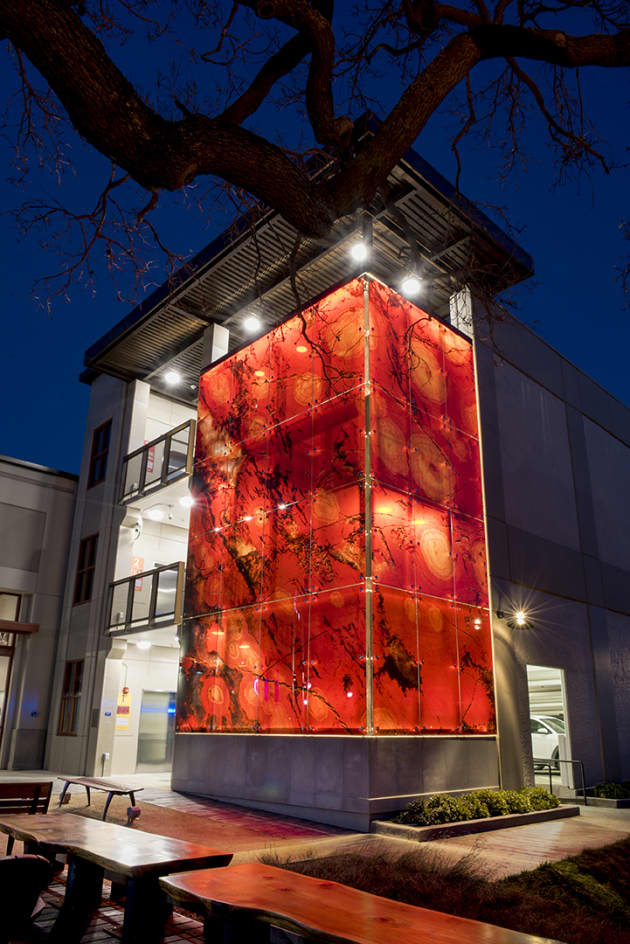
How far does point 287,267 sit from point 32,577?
471 inches

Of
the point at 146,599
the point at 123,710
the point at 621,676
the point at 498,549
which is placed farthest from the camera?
the point at 123,710

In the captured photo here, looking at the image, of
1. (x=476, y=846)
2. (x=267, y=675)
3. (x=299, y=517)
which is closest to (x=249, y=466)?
(x=299, y=517)

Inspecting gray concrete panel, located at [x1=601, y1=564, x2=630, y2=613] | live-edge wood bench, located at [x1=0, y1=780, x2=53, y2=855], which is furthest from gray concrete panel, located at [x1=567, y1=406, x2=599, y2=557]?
live-edge wood bench, located at [x1=0, y1=780, x2=53, y2=855]

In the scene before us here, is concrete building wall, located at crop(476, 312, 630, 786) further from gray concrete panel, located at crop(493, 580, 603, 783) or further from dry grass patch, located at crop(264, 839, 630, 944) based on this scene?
dry grass patch, located at crop(264, 839, 630, 944)

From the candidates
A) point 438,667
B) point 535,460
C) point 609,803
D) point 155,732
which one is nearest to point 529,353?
point 535,460

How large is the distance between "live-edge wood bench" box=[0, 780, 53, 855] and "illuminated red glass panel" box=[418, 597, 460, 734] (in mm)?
5907

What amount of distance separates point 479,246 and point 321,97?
9.23 m

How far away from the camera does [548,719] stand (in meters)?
16.1

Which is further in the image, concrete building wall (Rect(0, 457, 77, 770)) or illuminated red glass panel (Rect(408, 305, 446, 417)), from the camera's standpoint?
concrete building wall (Rect(0, 457, 77, 770))

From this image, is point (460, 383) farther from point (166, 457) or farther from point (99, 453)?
point (99, 453)

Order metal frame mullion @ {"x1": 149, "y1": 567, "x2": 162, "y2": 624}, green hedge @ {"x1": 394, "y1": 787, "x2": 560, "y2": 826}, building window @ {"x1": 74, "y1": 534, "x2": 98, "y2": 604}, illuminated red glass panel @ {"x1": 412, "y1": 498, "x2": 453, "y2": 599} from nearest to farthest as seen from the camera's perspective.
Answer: green hedge @ {"x1": 394, "y1": 787, "x2": 560, "y2": 826}
illuminated red glass panel @ {"x1": 412, "y1": 498, "x2": 453, "y2": 599}
metal frame mullion @ {"x1": 149, "y1": 567, "x2": 162, "y2": 624}
building window @ {"x1": 74, "y1": 534, "x2": 98, "y2": 604}

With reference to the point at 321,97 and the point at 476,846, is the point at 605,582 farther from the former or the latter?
the point at 321,97

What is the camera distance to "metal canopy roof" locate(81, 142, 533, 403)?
41.3ft

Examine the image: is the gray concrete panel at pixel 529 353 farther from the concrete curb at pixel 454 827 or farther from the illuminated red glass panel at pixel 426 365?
the concrete curb at pixel 454 827
